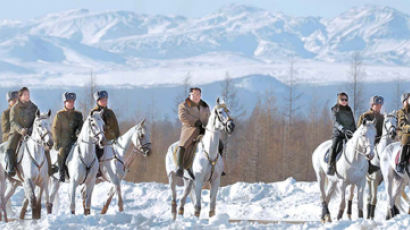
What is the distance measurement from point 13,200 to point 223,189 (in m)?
7.69

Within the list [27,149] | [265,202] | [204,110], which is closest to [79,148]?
[27,149]

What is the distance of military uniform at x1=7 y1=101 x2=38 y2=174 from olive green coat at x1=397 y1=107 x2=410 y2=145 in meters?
7.96

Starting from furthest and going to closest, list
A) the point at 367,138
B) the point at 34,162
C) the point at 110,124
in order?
the point at 110,124, the point at 367,138, the point at 34,162

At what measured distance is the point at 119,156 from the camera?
22.4 m

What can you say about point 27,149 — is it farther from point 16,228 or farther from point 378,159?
point 378,159

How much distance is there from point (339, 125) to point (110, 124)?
545 centimetres

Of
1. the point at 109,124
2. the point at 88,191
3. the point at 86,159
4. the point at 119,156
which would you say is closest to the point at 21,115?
the point at 86,159

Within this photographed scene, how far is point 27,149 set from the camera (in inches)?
726

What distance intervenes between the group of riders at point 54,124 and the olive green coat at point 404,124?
6.69m

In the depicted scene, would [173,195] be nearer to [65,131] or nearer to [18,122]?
[65,131]

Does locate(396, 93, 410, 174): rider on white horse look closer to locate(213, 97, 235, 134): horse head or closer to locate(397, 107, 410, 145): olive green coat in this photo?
locate(397, 107, 410, 145): olive green coat

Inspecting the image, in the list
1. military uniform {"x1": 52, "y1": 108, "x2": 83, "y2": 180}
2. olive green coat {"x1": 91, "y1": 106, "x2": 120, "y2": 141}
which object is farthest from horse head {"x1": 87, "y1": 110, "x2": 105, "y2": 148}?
olive green coat {"x1": 91, "y1": 106, "x2": 120, "y2": 141}

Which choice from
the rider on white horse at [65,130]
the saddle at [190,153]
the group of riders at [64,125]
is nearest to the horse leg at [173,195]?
the group of riders at [64,125]

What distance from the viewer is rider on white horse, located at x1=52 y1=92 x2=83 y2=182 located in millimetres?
19394
